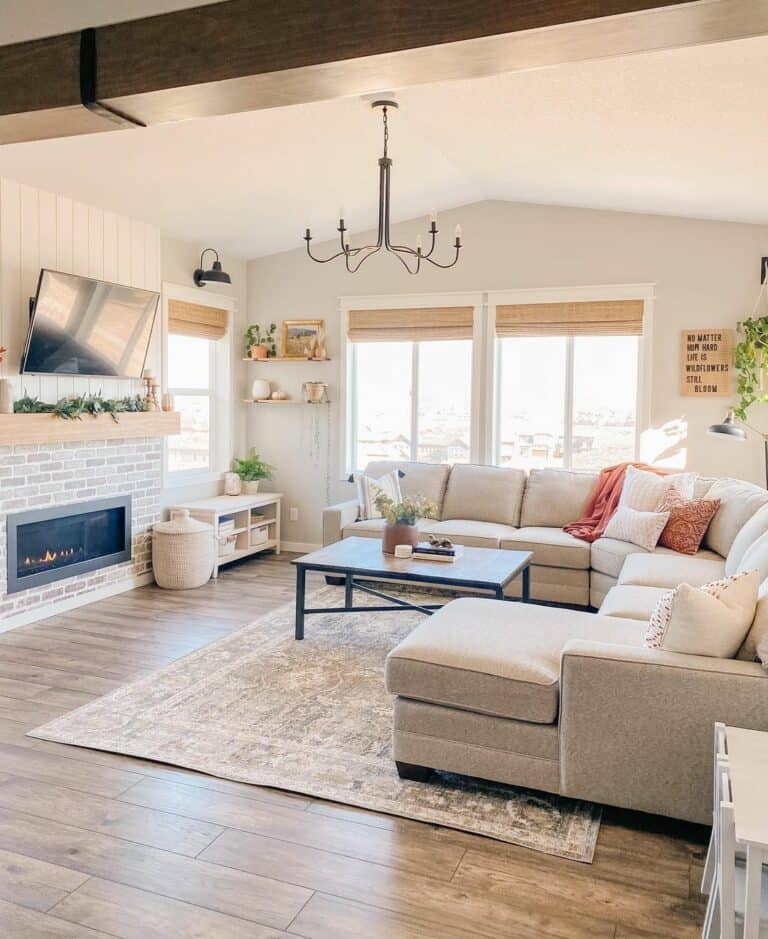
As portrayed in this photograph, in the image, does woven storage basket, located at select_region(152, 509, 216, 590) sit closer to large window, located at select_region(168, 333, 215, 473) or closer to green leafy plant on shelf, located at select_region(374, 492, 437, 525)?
large window, located at select_region(168, 333, 215, 473)

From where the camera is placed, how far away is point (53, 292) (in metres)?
4.64

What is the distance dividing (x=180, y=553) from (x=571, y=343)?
3333 mm

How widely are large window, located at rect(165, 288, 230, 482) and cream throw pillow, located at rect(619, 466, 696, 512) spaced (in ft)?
11.2

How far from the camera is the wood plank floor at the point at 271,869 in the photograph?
210 centimetres

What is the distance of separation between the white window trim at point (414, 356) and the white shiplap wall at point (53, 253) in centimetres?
178

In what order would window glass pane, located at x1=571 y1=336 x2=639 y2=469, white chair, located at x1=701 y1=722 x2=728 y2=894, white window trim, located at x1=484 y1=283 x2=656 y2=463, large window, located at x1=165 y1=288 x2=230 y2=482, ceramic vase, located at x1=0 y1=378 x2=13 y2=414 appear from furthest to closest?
1. large window, located at x1=165 y1=288 x2=230 y2=482
2. window glass pane, located at x1=571 y1=336 x2=639 y2=469
3. white window trim, located at x1=484 y1=283 x2=656 y2=463
4. ceramic vase, located at x1=0 y1=378 x2=13 y2=414
5. white chair, located at x1=701 y1=722 x2=728 y2=894

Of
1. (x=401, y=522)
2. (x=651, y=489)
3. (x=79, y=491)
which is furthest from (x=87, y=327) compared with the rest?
(x=651, y=489)

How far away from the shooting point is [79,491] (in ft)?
16.9

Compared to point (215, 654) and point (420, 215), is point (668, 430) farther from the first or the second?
point (215, 654)

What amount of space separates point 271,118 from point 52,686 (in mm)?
3103

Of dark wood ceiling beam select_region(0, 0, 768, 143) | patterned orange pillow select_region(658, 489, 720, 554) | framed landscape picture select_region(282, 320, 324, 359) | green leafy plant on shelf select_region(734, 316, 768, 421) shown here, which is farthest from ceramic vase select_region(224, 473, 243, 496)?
dark wood ceiling beam select_region(0, 0, 768, 143)

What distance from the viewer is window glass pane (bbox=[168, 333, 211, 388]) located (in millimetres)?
6230

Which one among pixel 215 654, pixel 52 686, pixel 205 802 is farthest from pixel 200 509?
pixel 205 802

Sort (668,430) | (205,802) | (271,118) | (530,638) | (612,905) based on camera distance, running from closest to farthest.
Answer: (612,905) < (205,802) < (530,638) < (271,118) < (668,430)
